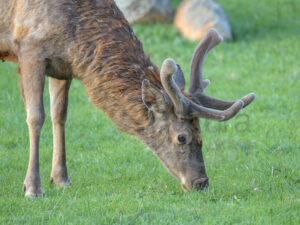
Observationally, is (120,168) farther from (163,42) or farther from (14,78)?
(163,42)

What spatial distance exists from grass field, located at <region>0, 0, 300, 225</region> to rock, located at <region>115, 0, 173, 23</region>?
1393 millimetres

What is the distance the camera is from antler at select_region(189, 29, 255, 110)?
22.0ft

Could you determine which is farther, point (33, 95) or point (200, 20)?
point (200, 20)

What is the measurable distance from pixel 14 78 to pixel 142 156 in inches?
163

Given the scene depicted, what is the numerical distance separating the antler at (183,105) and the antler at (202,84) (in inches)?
9.6

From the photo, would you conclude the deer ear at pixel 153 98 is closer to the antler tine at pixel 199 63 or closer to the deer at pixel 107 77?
the deer at pixel 107 77

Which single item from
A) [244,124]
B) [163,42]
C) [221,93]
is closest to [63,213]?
[244,124]

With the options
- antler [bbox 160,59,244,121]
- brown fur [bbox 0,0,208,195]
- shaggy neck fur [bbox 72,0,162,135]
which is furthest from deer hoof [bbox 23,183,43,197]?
antler [bbox 160,59,244,121]

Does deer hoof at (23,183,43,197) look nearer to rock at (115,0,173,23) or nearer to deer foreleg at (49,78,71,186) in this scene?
deer foreleg at (49,78,71,186)

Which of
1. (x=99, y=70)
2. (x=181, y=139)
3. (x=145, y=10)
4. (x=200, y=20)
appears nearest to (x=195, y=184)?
(x=181, y=139)

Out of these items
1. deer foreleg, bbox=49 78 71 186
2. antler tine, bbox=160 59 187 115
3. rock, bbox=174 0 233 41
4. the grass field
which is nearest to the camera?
the grass field

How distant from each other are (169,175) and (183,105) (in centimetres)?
134

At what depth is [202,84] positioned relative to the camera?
689 centimetres

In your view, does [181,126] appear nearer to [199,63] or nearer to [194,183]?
[194,183]
